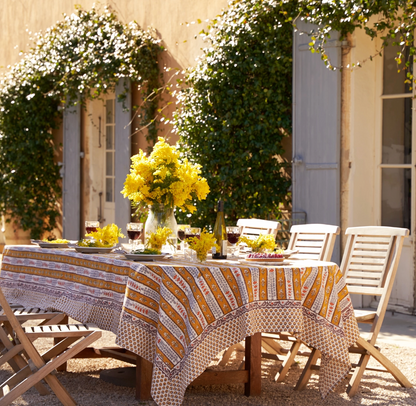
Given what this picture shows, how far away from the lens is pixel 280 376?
4.02 metres

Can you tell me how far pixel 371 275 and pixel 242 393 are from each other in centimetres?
104

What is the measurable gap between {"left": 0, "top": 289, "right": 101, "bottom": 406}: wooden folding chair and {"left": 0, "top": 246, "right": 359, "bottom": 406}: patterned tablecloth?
181mm

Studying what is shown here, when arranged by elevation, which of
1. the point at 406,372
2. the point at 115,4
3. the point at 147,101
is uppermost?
the point at 115,4

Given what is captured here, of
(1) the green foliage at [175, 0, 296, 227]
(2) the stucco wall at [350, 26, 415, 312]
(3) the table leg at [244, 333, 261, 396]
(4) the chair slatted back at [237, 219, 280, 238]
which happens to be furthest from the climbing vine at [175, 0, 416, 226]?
(3) the table leg at [244, 333, 261, 396]

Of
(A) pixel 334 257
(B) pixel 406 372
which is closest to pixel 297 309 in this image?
(B) pixel 406 372

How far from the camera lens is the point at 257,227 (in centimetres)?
480

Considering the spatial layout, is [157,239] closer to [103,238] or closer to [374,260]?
[103,238]

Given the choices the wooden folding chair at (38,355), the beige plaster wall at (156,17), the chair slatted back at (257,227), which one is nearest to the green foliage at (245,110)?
the beige plaster wall at (156,17)

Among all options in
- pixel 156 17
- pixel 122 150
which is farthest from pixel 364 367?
pixel 156 17

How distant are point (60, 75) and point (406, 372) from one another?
257 inches

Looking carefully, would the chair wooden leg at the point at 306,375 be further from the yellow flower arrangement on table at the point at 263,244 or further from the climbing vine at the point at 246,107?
the climbing vine at the point at 246,107

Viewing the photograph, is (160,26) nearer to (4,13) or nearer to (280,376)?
(4,13)

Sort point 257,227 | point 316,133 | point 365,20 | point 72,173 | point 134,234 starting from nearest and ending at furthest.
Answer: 1. point 134,234
2. point 257,227
3. point 365,20
4. point 316,133
5. point 72,173

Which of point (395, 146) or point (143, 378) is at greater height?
point (395, 146)
